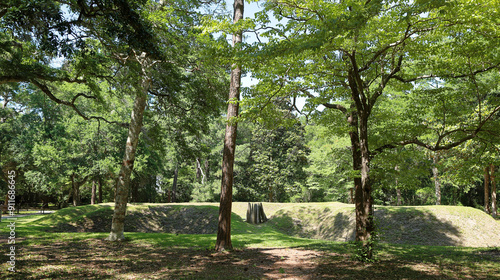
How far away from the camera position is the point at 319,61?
26.9ft

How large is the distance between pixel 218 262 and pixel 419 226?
1261 cm

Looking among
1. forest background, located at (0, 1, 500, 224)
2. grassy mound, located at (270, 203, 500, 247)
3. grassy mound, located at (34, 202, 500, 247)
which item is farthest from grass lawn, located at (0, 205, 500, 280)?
grassy mound, located at (270, 203, 500, 247)

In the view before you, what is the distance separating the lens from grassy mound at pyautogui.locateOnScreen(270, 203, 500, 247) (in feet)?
46.7

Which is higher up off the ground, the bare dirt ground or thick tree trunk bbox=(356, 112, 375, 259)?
thick tree trunk bbox=(356, 112, 375, 259)

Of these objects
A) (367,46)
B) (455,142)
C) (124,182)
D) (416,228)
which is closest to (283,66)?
(367,46)

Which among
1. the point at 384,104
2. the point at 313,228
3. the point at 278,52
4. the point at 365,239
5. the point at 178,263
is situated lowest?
the point at 313,228

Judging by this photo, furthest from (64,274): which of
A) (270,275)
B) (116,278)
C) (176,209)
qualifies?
(176,209)

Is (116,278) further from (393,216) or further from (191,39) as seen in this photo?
(393,216)

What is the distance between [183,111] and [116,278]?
27.7 ft

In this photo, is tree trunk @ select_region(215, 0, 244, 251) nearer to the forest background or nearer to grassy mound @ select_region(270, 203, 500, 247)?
the forest background

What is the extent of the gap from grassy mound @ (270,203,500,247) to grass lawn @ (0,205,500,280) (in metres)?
6.23

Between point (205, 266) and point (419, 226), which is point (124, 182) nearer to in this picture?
point (205, 266)

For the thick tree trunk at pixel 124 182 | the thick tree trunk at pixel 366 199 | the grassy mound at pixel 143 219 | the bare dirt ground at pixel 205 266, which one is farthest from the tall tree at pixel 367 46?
the grassy mound at pixel 143 219

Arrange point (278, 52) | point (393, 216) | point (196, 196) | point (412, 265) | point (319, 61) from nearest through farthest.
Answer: point (278, 52)
point (412, 265)
point (319, 61)
point (393, 216)
point (196, 196)
